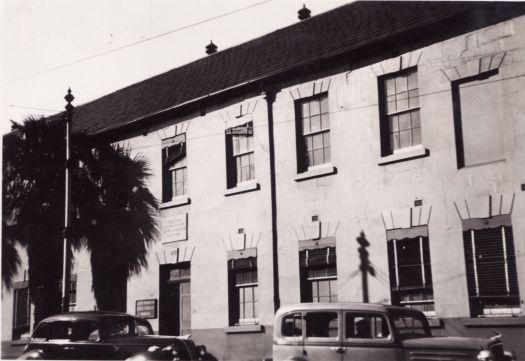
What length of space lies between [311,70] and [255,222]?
340cm

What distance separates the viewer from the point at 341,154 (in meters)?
11.7

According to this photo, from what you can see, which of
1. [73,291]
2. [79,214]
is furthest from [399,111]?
[73,291]

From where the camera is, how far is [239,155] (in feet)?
44.4

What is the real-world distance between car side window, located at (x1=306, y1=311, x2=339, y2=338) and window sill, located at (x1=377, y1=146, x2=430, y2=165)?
3.80 metres

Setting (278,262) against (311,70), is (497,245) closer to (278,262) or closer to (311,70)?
(278,262)

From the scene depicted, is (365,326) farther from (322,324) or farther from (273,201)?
(273,201)

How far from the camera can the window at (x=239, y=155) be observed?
43.6ft

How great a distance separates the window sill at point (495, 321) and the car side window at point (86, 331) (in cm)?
599

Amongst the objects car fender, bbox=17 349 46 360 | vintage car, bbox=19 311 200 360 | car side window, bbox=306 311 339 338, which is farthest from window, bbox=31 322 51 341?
Answer: car side window, bbox=306 311 339 338

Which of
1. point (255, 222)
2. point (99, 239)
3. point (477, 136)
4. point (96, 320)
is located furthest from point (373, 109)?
point (99, 239)

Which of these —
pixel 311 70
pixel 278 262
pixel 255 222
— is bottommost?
pixel 278 262

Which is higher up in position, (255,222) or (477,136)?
(477,136)

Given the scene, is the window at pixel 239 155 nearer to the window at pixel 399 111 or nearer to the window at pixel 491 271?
the window at pixel 399 111

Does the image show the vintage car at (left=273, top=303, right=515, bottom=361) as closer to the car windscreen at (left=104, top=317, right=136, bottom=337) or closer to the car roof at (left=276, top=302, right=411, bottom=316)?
the car roof at (left=276, top=302, right=411, bottom=316)
